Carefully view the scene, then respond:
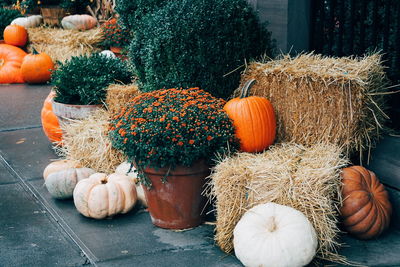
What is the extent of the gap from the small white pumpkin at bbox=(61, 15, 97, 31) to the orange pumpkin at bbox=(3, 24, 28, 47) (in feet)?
2.98

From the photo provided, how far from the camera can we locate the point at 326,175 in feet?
13.6

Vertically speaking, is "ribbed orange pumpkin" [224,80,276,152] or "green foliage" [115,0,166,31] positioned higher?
"green foliage" [115,0,166,31]

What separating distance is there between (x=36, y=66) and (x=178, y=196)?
20.1 feet

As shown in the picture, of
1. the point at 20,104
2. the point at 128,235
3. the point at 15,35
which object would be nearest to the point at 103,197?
the point at 128,235

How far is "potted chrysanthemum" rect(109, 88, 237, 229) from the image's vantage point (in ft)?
14.3

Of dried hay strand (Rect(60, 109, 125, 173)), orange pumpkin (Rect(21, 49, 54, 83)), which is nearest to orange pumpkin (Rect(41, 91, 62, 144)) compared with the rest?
dried hay strand (Rect(60, 109, 125, 173))

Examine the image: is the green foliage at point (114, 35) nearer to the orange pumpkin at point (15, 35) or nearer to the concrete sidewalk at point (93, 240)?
the orange pumpkin at point (15, 35)

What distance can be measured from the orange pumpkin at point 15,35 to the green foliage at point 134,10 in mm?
5237

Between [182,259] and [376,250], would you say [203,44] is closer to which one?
[182,259]

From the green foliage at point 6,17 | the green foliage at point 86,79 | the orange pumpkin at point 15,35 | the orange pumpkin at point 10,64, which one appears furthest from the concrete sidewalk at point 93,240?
the green foliage at point 6,17

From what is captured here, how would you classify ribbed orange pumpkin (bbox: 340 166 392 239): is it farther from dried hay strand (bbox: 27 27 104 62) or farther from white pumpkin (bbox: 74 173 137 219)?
dried hay strand (bbox: 27 27 104 62)

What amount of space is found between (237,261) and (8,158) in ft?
11.2

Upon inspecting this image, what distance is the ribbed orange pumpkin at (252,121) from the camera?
473cm

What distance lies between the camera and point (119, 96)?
6004mm
